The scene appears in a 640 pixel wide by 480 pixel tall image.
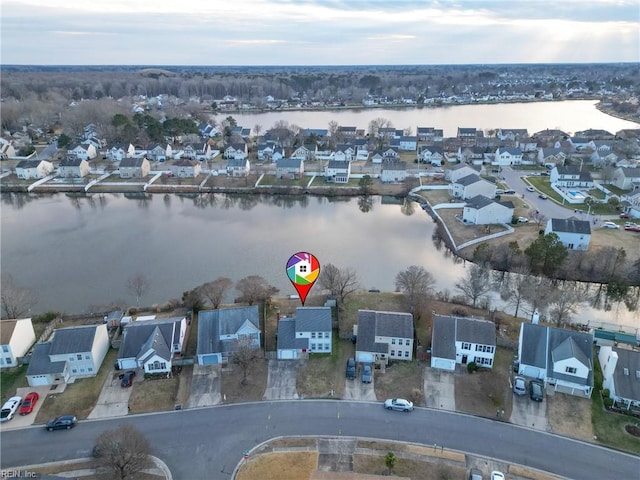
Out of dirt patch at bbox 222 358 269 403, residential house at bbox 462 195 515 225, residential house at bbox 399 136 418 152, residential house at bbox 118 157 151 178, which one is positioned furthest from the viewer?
residential house at bbox 399 136 418 152

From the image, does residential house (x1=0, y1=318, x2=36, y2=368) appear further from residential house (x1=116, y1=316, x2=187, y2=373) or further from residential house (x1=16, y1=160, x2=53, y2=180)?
residential house (x1=16, y1=160, x2=53, y2=180)

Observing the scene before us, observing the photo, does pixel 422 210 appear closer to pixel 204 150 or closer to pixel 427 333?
pixel 427 333

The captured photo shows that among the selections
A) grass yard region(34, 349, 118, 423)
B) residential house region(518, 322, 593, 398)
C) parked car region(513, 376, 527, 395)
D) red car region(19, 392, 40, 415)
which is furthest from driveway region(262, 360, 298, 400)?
residential house region(518, 322, 593, 398)

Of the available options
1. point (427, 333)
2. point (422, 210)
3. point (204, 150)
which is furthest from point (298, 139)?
point (427, 333)

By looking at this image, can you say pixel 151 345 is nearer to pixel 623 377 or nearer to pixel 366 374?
pixel 366 374

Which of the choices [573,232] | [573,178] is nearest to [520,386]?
[573,232]
